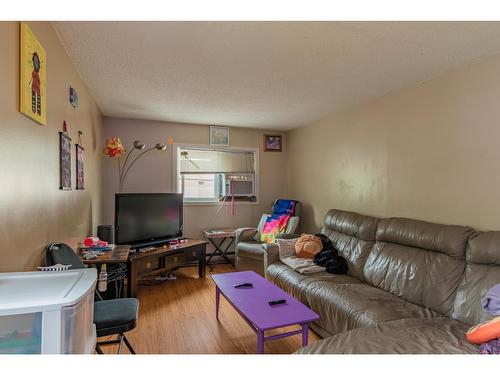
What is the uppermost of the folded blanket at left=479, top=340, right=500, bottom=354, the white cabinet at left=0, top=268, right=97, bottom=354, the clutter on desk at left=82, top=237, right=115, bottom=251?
the white cabinet at left=0, top=268, right=97, bottom=354

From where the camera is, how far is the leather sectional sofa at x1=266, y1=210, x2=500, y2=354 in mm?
1693

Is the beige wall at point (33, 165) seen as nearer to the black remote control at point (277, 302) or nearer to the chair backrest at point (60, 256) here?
the chair backrest at point (60, 256)

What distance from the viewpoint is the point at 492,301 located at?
1.71 meters

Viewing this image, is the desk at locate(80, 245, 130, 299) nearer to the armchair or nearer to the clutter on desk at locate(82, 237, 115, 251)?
the clutter on desk at locate(82, 237, 115, 251)

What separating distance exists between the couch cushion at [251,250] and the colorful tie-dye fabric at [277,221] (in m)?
0.19

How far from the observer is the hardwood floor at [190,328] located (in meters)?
2.33

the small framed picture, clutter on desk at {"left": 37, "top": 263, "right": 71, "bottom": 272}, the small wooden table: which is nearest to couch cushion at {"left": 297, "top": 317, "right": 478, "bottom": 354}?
clutter on desk at {"left": 37, "top": 263, "right": 71, "bottom": 272}

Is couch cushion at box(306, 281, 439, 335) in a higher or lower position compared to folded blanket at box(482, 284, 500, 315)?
lower

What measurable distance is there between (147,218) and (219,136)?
1.83 meters

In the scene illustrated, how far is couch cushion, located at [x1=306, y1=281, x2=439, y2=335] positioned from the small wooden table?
6.98 feet

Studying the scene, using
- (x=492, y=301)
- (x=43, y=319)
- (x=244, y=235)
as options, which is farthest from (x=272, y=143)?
(x=43, y=319)

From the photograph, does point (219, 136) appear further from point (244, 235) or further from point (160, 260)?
point (160, 260)
